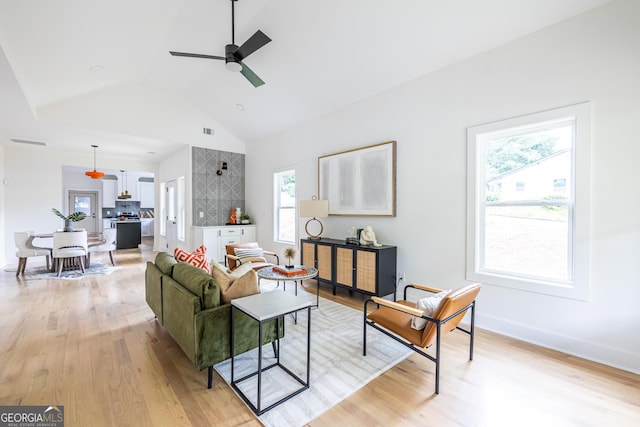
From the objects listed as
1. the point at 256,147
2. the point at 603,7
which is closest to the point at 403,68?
the point at 603,7

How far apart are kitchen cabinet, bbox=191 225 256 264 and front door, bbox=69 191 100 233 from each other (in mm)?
8433

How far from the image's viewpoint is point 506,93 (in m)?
2.82

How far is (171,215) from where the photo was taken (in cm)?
754

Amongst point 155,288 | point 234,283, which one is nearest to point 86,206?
point 155,288

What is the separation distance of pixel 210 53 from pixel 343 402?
479 cm

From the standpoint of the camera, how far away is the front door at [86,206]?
1104cm

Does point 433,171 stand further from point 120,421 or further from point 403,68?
point 120,421

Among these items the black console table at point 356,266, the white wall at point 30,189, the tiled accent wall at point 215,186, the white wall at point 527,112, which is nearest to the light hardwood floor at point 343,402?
the white wall at point 527,112

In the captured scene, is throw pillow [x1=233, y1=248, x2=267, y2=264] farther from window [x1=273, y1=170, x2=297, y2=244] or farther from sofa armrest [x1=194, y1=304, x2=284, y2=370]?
sofa armrest [x1=194, y1=304, x2=284, y2=370]

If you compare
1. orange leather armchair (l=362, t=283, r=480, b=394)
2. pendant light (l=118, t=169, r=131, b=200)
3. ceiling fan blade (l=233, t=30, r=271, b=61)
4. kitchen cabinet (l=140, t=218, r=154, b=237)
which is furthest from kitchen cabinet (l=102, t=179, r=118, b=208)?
orange leather armchair (l=362, t=283, r=480, b=394)

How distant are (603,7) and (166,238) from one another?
923 cm

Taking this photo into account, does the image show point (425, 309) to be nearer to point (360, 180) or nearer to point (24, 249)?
point (360, 180)

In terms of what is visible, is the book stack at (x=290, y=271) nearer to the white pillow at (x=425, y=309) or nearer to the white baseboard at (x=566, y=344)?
the white pillow at (x=425, y=309)

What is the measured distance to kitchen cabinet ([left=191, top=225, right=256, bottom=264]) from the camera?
19.6ft
